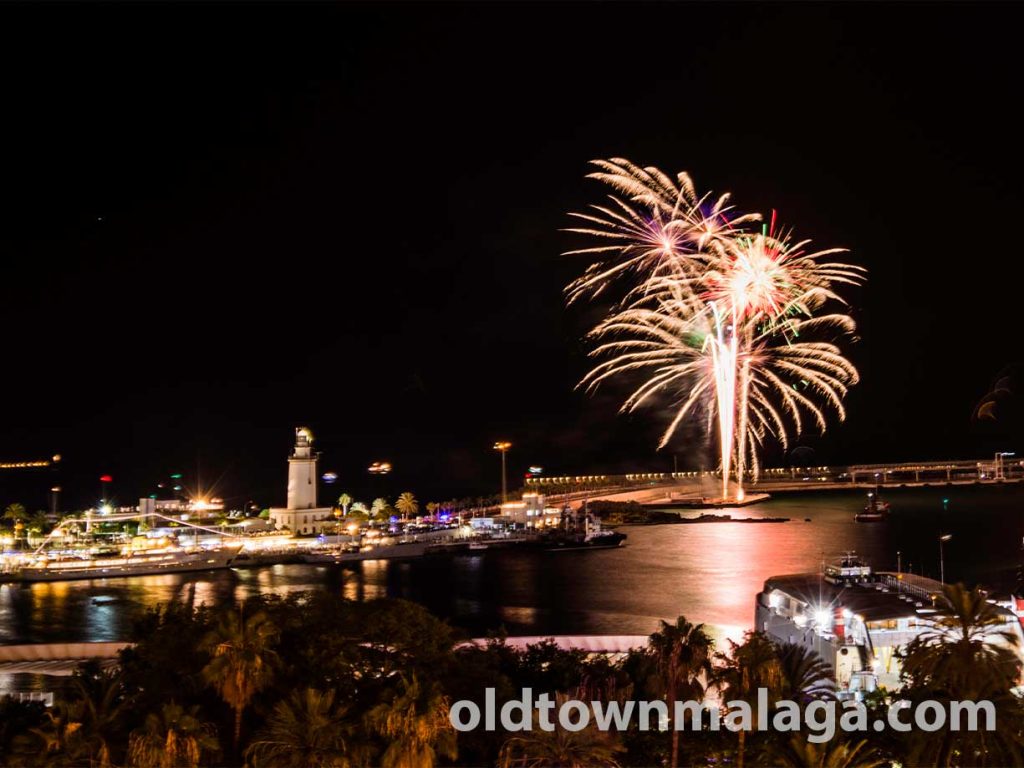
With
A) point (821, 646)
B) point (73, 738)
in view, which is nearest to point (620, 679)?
point (821, 646)

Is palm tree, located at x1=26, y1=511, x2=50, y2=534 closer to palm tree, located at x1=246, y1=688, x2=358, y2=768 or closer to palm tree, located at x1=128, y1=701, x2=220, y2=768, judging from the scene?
palm tree, located at x1=128, y1=701, x2=220, y2=768

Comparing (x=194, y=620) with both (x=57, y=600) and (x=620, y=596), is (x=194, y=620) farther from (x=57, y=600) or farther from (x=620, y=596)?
(x=57, y=600)

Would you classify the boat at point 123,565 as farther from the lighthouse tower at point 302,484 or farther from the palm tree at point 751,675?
the palm tree at point 751,675

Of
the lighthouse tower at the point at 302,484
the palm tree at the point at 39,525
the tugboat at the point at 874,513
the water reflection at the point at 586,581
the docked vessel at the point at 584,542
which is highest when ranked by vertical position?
the lighthouse tower at the point at 302,484

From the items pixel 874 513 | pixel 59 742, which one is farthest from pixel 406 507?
pixel 59 742

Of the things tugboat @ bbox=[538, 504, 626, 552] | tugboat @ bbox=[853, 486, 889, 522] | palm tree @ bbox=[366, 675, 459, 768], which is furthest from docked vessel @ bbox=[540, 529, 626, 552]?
palm tree @ bbox=[366, 675, 459, 768]

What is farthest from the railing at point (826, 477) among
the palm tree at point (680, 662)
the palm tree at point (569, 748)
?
the palm tree at point (569, 748)
